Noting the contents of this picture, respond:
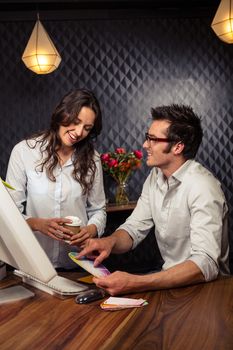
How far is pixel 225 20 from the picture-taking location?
3355 mm

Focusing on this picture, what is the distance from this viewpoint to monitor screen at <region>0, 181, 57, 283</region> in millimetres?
1283

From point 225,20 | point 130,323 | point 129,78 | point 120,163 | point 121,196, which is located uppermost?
point 225,20

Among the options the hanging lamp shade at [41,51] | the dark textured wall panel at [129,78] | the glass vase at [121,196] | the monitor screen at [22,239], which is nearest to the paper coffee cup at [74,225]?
the monitor screen at [22,239]

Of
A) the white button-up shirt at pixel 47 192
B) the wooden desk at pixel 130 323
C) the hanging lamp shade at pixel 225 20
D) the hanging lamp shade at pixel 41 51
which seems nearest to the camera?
the wooden desk at pixel 130 323

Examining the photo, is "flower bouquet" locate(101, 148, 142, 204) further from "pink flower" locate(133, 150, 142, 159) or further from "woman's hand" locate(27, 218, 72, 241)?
"woman's hand" locate(27, 218, 72, 241)

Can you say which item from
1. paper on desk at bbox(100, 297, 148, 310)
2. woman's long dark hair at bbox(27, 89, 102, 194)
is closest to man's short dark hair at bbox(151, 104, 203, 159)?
woman's long dark hair at bbox(27, 89, 102, 194)

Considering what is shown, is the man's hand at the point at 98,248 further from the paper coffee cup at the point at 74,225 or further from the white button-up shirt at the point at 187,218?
the white button-up shirt at the point at 187,218

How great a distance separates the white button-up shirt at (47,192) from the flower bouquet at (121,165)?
60.0 inches

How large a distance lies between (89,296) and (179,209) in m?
0.72

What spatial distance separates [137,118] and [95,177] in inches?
82.8

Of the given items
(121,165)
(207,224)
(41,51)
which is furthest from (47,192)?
(121,165)

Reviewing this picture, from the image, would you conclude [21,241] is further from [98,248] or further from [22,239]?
[98,248]

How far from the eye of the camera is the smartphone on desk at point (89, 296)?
162 cm

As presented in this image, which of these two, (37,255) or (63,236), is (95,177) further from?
(37,255)
